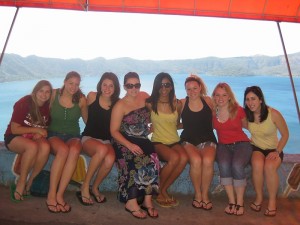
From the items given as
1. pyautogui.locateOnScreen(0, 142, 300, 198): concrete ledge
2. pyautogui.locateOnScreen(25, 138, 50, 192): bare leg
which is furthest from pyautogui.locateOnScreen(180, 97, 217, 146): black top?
pyautogui.locateOnScreen(25, 138, 50, 192): bare leg

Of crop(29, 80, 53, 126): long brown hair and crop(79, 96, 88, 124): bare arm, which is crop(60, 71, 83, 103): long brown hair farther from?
crop(29, 80, 53, 126): long brown hair

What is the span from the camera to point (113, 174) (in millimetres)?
4227

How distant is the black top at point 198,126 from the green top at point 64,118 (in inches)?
59.0

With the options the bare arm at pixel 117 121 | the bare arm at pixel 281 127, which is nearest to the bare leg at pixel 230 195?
the bare arm at pixel 281 127

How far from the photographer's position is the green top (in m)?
3.96

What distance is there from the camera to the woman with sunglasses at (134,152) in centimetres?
353

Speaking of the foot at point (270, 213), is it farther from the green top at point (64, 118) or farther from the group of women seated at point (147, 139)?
the green top at point (64, 118)

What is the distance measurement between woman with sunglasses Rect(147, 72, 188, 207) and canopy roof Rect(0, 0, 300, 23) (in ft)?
3.56

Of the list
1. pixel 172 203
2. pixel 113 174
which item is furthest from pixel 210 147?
pixel 113 174

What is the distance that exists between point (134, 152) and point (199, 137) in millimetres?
972

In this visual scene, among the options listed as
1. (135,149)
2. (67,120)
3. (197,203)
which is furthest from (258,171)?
(67,120)

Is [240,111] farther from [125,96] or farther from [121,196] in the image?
[121,196]

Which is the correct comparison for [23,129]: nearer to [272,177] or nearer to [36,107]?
[36,107]

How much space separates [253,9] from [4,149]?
4.11m
